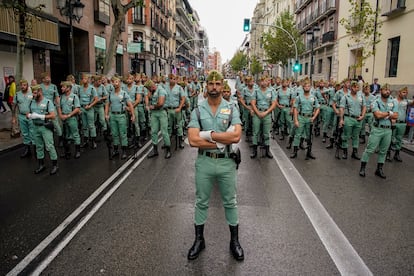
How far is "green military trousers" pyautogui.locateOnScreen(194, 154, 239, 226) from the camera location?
3850mm

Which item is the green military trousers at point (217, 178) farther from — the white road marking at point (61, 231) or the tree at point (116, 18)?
the tree at point (116, 18)

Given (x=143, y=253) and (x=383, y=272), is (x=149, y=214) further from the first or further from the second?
(x=383, y=272)

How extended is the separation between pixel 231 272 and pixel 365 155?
199 inches

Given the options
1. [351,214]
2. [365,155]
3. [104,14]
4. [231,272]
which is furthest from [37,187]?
[104,14]

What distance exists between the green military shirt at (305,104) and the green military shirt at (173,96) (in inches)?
122

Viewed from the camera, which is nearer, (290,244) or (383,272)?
(383,272)

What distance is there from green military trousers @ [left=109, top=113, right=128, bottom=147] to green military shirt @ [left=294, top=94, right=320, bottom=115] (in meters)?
4.27

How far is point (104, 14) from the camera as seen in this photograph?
25797 millimetres

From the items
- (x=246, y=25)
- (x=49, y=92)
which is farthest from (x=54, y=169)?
(x=246, y=25)

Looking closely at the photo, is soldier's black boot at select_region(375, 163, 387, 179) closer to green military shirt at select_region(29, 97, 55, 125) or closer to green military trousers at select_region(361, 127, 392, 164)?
green military trousers at select_region(361, 127, 392, 164)

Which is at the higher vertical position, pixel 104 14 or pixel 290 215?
pixel 104 14

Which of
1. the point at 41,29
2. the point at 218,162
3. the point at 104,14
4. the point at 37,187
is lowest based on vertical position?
the point at 37,187

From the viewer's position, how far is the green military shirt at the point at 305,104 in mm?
8867

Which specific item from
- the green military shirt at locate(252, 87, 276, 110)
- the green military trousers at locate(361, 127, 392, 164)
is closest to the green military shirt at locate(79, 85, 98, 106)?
the green military shirt at locate(252, 87, 276, 110)
